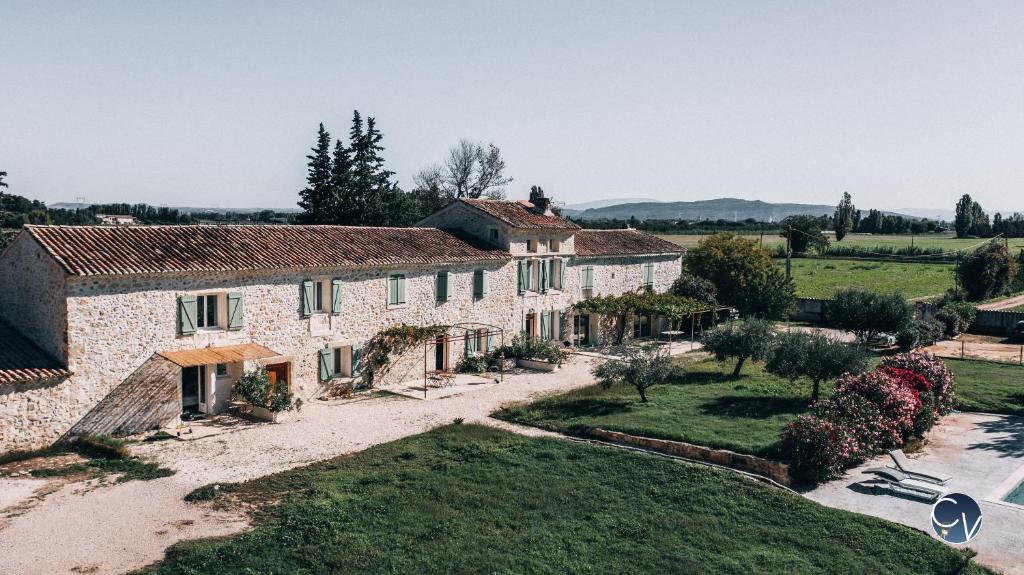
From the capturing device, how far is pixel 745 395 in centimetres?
2431

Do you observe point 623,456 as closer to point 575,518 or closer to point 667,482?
point 667,482

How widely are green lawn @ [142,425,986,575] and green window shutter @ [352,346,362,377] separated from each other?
779cm

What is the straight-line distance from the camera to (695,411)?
21891 millimetres

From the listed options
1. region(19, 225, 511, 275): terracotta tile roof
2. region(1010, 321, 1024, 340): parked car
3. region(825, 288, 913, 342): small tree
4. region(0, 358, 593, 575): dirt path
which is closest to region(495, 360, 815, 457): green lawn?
region(0, 358, 593, 575): dirt path

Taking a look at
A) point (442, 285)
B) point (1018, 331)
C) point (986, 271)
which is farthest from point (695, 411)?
point (986, 271)

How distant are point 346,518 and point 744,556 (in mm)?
7106

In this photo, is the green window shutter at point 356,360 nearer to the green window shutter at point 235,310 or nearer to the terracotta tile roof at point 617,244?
the green window shutter at point 235,310


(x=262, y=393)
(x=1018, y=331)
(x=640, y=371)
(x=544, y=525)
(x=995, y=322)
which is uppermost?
(x=640, y=371)

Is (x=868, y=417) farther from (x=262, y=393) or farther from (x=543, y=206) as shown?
(x=543, y=206)

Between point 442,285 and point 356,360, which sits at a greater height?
point 442,285

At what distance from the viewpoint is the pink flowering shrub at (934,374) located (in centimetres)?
2117

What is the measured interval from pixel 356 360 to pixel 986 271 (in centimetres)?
4223

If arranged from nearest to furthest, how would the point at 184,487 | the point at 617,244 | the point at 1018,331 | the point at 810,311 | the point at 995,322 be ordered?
the point at 184,487, the point at 1018,331, the point at 617,244, the point at 995,322, the point at 810,311

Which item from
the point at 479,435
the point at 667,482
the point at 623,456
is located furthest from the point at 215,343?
the point at 667,482
